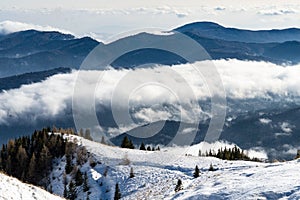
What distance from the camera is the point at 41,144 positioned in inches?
3853

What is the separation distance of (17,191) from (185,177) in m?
33.0

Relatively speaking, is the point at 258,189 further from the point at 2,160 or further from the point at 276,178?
the point at 2,160

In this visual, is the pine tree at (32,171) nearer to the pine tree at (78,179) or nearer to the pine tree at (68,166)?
the pine tree at (68,166)

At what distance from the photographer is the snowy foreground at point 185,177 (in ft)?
107

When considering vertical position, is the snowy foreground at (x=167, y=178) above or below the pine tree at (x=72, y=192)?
above

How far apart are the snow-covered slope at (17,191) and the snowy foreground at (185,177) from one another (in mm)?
11685

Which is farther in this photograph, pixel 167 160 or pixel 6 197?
pixel 167 160

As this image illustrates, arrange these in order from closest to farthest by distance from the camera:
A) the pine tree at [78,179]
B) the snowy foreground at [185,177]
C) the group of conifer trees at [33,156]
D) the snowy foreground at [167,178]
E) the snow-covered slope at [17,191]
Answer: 1. the snow-covered slope at [17,191]
2. the snowy foreground at [167,178]
3. the snowy foreground at [185,177]
4. the pine tree at [78,179]
5. the group of conifer trees at [33,156]

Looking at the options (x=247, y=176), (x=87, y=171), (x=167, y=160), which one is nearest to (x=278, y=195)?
(x=247, y=176)

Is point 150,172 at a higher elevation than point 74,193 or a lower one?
higher

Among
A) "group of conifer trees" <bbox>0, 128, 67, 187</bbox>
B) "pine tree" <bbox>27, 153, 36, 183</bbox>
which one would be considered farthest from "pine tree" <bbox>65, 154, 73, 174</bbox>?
"pine tree" <bbox>27, 153, 36, 183</bbox>

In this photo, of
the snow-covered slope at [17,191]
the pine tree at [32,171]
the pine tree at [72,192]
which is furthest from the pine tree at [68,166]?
the snow-covered slope at [17,191]

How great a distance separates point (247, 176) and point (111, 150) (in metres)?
53.7

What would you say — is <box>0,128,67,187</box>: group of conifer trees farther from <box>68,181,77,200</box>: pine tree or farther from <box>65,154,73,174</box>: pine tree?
<box>68,181,77,200</box>: pine tree
